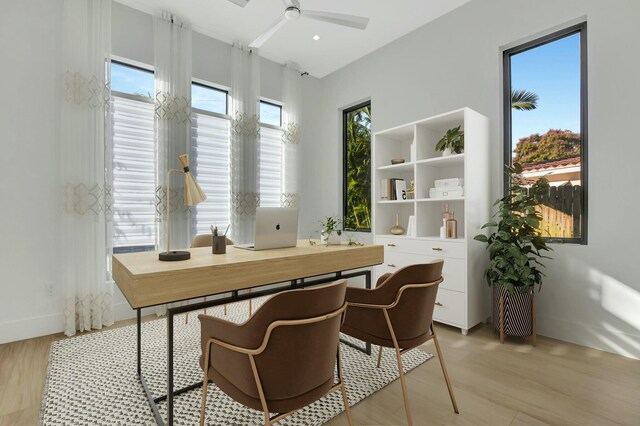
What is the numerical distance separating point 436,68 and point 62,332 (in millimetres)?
4951

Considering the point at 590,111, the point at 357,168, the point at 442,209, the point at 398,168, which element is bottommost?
the point at 442,209

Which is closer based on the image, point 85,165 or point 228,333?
point 228,333

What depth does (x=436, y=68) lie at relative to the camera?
12.8 ft

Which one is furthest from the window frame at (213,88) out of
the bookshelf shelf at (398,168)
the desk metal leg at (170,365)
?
the desk metal leg at (170,365)

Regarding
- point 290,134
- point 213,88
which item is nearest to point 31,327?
point 213,88

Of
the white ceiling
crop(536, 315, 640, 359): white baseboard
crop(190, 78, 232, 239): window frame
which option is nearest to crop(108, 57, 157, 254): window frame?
crop(190, 78, 232, 239): window frame

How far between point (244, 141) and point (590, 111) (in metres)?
3.71

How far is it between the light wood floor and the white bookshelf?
1.50ft

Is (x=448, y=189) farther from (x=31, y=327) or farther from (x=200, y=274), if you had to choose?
(x=31, y=327)

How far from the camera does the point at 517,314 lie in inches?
113

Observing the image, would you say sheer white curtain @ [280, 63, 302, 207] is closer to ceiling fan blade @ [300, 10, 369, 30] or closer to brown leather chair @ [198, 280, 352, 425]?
ceiling fan blade @ [300, 10, 369, 30]

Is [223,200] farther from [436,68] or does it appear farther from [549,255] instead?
[549,255]

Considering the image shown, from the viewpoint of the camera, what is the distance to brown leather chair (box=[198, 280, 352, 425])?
4.07 ft

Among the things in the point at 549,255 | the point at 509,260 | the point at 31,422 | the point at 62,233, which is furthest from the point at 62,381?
the point at 549,255
